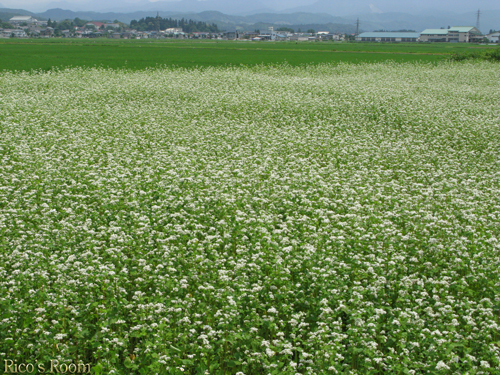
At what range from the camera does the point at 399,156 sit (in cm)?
1285

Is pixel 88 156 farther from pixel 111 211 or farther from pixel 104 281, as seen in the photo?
pixel 104 281

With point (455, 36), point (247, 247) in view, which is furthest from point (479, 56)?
point (455, 36)

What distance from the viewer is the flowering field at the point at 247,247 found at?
4637 mm

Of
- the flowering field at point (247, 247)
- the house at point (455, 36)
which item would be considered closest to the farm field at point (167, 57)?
the flowering field at point (247, 247)

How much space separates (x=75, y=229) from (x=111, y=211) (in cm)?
93

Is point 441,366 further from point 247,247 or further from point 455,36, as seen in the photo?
point 455,36

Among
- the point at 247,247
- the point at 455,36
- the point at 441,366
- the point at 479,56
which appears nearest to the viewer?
the point at 441,366

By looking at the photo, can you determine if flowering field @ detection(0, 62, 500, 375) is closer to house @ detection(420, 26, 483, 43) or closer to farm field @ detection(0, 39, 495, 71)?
farm field @ detection(0, 39, 495, 71)

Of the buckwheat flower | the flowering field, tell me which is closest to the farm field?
the flowering field

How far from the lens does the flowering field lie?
183 inches

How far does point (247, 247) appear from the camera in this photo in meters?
6.69

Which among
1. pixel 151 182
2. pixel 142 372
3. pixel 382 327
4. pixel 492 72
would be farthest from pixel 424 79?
pixel 142 372

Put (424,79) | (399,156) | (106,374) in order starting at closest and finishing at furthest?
1. (106,374)
2. (399,156)
3. (424,79)

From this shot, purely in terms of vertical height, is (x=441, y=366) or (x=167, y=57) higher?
(x=167, y=57)
